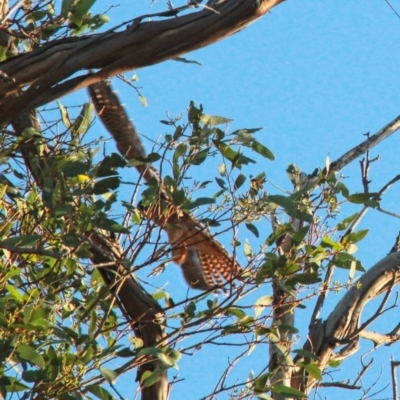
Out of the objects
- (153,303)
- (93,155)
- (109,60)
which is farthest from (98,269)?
(109,60)

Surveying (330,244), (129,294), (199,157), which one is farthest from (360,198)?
(129,294)

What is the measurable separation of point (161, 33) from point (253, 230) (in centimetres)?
74

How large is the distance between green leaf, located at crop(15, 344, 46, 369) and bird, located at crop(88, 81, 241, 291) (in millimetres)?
559

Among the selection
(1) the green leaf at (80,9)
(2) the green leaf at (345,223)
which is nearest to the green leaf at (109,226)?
(1) the green leaf at (80,9)

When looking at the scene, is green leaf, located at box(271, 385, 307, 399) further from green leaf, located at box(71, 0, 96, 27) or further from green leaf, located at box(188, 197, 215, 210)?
green leaf, located at box(71, 0, 96, 27)

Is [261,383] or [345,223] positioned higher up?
[345,223]

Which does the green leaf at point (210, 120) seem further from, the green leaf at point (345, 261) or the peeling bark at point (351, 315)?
the peeling bark at point (351, 315)

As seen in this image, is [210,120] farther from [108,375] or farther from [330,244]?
[108,375]

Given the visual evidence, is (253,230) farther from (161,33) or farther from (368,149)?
(368,149)

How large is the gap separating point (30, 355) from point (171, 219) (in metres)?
0.84

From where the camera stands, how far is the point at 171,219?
2.98 metres

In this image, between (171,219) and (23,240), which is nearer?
(23,240)

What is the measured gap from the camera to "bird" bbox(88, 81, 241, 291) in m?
2.74

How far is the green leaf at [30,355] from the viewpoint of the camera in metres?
2.24
